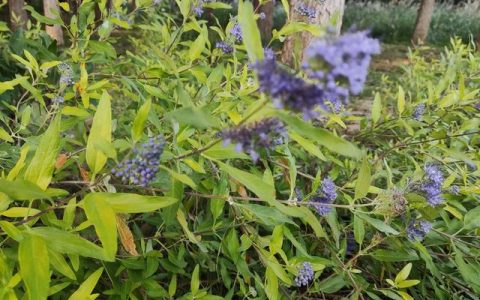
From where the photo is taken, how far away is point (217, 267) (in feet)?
5.96

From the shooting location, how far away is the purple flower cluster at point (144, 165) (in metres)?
1.04

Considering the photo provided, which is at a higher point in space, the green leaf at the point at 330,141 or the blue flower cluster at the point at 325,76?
the blue flower cluster at the point at 325,76

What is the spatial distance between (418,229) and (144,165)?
105 centimetres

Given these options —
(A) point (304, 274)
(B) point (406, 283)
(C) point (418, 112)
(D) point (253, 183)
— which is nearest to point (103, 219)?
(D) point (253, 183)

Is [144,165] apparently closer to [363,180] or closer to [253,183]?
[253,183]

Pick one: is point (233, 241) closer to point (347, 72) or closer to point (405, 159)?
point (347, 72)

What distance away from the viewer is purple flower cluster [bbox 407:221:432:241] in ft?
5.38

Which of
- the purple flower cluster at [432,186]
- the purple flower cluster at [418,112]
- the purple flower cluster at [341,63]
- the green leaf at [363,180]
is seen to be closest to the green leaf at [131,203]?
the purple flower cluster at [341,63]

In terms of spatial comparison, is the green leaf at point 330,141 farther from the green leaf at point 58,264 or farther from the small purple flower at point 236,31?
the small purple flower at point 236,31

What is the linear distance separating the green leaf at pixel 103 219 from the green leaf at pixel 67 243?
0.05 meters

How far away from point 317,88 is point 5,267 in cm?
92

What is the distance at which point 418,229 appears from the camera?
166 centimetres

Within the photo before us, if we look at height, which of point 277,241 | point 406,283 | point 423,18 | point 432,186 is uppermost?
point 432,186

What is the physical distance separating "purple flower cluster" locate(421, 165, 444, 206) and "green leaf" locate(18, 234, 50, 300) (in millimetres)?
1149
